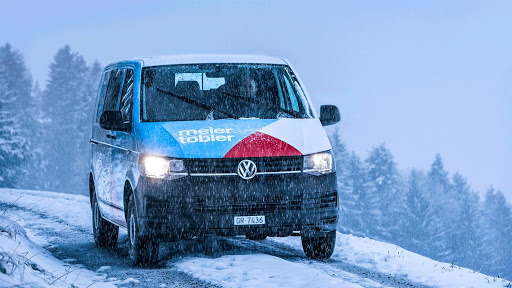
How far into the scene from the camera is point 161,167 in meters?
9.12

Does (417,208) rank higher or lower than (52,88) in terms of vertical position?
lower

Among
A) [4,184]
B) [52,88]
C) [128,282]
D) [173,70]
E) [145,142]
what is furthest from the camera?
[52,88]

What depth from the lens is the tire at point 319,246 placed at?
33.0 feet

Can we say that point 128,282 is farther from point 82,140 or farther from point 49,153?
point 49,153

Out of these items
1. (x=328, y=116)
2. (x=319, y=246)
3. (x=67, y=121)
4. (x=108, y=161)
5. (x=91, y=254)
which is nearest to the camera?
(x=319, y=246)

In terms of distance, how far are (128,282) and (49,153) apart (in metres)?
84.3

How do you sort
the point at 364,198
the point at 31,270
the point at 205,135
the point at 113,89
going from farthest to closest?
1. the point at 364,198
2. the point at 113,89
3. the point at 205,135
4. the point at 31,270

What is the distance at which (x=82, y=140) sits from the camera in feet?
280

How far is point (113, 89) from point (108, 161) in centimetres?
115

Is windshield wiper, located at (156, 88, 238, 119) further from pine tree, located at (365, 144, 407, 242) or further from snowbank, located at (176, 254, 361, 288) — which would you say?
pine tree, located at (365, 144, 407, 242)

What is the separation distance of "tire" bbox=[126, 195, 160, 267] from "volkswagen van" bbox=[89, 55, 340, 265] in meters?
0.01

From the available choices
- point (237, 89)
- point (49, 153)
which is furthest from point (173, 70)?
point (49, 153)

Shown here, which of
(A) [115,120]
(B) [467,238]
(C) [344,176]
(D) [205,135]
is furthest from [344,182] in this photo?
(D) [205,135]

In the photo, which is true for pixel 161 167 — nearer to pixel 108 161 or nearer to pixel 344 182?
pixel 108 161
